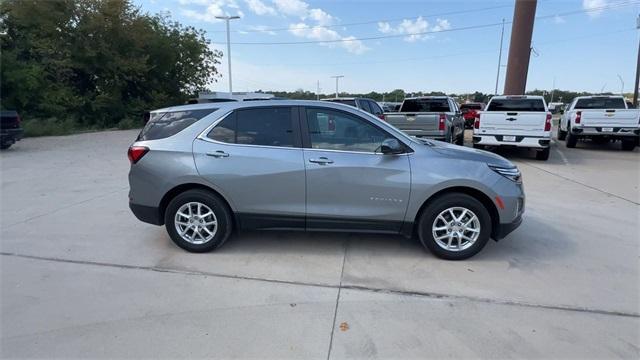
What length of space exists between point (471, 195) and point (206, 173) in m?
2.83

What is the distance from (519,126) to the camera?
11172 millimetres

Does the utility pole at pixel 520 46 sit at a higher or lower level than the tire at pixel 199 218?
higher

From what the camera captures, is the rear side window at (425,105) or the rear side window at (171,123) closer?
the rear side window at (171,123)

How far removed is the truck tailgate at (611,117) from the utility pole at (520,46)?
25.1 feet

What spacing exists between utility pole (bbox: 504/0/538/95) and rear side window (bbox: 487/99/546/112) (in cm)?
953

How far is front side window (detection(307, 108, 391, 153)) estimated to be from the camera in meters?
4.31

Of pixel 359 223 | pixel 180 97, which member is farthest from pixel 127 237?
pixel 180 97

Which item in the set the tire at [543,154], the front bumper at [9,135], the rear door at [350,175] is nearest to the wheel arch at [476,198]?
the rear door at [350,175]

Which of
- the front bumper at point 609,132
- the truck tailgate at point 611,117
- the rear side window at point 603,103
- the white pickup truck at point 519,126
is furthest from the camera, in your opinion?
the rear side window at point 603,103

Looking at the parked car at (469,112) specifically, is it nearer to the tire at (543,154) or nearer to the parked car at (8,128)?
the tire at (543,154)

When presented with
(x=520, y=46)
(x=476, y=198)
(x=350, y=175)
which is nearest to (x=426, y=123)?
(x=476, y=198)

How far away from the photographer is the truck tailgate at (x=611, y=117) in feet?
41.6

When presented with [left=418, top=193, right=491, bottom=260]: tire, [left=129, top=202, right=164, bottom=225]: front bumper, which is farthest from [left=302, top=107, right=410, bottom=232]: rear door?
[left=129, top=202, right=164, bottom=225]: front bumper

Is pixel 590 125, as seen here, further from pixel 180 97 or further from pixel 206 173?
pixel 180 97
